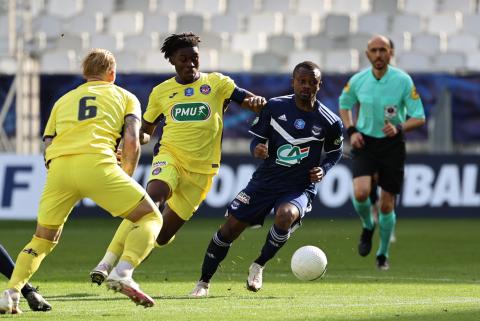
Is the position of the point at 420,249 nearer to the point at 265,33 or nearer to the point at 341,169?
the point at 341,169

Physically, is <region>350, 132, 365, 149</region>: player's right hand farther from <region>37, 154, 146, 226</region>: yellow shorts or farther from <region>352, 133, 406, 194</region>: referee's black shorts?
<region>37, 154, 146, 226</region>: yellow shorts

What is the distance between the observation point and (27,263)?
7.91 meters

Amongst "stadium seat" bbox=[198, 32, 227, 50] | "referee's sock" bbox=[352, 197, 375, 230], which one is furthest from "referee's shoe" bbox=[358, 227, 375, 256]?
"stadium seat" bbox=[198, 32, 227, 50]

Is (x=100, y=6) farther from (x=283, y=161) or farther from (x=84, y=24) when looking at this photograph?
(x=283, y=161)

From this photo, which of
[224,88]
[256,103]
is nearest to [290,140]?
[256,103]

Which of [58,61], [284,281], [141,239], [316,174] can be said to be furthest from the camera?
[58,61]

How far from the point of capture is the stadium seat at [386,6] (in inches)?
1020

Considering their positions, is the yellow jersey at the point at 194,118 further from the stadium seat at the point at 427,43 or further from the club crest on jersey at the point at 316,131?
the stadium seat at the point at 427,43

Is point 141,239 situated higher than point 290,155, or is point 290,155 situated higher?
point 290,155

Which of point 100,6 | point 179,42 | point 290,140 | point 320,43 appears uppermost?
point 179,42

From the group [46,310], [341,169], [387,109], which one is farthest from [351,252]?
[46,310]

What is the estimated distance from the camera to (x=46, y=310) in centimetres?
822

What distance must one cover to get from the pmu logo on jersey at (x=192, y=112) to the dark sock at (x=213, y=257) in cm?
106

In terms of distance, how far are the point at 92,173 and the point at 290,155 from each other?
241 centimetres
